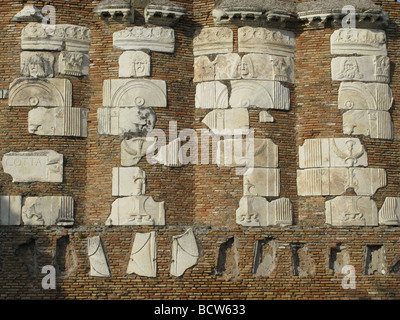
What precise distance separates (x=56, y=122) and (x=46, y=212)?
1.76 metres

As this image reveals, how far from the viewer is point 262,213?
15.1 meters

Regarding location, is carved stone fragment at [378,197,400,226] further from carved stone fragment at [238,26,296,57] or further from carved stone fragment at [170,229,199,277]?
carved stone fragment at [170,229,199,277]

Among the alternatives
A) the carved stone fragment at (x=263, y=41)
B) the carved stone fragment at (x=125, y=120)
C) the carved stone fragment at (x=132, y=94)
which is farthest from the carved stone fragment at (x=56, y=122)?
the carved stone fragment at (x=263, y=41)

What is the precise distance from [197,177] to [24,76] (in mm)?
3920

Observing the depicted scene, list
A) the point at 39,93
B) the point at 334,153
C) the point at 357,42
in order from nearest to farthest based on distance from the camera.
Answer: the point at 39,93
the point at 334,153
the point at 357,42

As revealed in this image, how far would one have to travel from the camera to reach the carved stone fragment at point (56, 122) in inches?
594

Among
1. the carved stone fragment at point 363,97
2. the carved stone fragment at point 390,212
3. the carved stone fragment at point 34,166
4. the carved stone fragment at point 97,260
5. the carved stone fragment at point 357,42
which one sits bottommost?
the carved stone fragment at point 97,260

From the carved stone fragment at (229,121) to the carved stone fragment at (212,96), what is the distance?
0.51 feet

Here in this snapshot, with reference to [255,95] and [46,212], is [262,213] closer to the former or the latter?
[255,95]

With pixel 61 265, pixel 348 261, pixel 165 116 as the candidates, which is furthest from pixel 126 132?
pixel 348 261

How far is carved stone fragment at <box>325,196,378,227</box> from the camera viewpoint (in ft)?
49.7

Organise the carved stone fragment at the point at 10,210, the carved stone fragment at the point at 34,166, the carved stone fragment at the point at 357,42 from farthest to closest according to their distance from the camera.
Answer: the carved stone fragment at the point at 357,42
the carved stone fragment at the point at 34,166
the carved stone fragment at the point at 10,210

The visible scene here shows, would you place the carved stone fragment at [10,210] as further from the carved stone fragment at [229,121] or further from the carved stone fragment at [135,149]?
the carved stone fragment at [229,121]

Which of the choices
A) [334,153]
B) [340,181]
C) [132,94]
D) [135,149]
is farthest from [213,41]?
[340,181]
